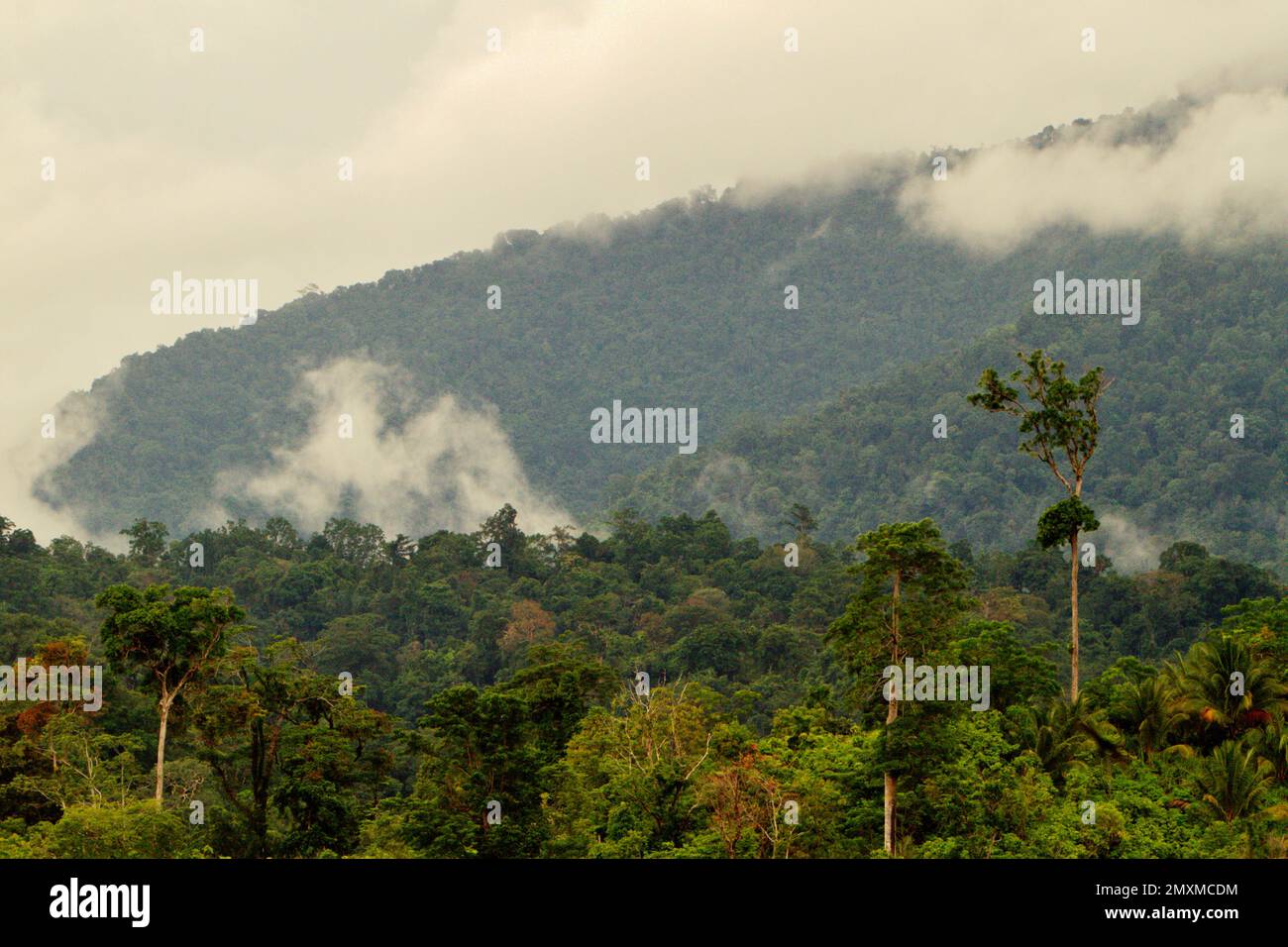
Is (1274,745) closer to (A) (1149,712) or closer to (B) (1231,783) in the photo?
(B) (1231,783)

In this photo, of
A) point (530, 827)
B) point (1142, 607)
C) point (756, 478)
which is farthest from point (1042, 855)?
point (756, 478)

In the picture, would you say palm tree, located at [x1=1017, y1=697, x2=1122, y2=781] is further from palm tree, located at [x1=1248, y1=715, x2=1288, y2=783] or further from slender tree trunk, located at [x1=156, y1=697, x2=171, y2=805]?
slender tree trunk, located at [x1=156, y1=697, x2=171, y2=805]

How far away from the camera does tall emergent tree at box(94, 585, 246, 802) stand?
36406 mm

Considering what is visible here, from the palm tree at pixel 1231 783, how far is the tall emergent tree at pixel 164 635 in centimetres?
2169

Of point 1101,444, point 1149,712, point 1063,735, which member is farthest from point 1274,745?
point 1101,444

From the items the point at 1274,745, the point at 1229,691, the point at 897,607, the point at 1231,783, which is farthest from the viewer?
the point at 1229,691

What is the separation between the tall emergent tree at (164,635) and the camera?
36.4 m

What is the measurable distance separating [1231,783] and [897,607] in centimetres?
734

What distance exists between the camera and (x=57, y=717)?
138ft

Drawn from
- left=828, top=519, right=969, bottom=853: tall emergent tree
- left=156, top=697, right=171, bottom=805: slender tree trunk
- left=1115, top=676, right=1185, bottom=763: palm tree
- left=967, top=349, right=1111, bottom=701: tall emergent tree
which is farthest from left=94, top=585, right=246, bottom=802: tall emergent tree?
left=1115, top=676, right=1185, bottom=763: palm tree

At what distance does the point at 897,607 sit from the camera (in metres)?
32.6
